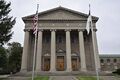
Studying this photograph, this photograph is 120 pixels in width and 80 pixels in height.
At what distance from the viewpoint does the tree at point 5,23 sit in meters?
26.1

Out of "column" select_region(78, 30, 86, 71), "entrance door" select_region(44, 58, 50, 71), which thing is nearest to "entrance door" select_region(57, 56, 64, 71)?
"entrance door" select_region(44, 58, 50, 71)

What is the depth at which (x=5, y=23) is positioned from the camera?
26453 millimetres

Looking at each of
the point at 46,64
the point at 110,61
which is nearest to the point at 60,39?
the point at 46,64

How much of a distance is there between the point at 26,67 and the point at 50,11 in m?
13.0

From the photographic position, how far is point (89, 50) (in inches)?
1532

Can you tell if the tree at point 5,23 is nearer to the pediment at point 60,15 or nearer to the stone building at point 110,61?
the pediment at point 60,15

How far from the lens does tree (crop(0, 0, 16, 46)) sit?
2606 cm

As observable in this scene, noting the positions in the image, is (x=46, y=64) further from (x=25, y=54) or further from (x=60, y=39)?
(x=60, y=39)

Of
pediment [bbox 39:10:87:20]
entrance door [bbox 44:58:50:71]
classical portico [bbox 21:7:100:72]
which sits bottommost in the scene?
entrance door [bbox 44:58:50:71]

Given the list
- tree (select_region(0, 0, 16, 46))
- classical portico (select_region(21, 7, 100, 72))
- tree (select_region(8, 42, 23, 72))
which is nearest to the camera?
tree (select_region(0, 0, 16, 46))

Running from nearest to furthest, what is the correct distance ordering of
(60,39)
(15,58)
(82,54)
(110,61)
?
(82,54) → (60,39) → (15,58) → (110,61)

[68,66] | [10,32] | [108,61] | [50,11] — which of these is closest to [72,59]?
[68,66]

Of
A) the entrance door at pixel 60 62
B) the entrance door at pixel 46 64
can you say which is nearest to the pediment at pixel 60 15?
the entrance door at pixel 60 62

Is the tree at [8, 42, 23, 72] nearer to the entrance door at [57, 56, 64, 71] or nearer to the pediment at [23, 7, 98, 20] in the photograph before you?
the entrance door at [57, 56, 64, 71]
